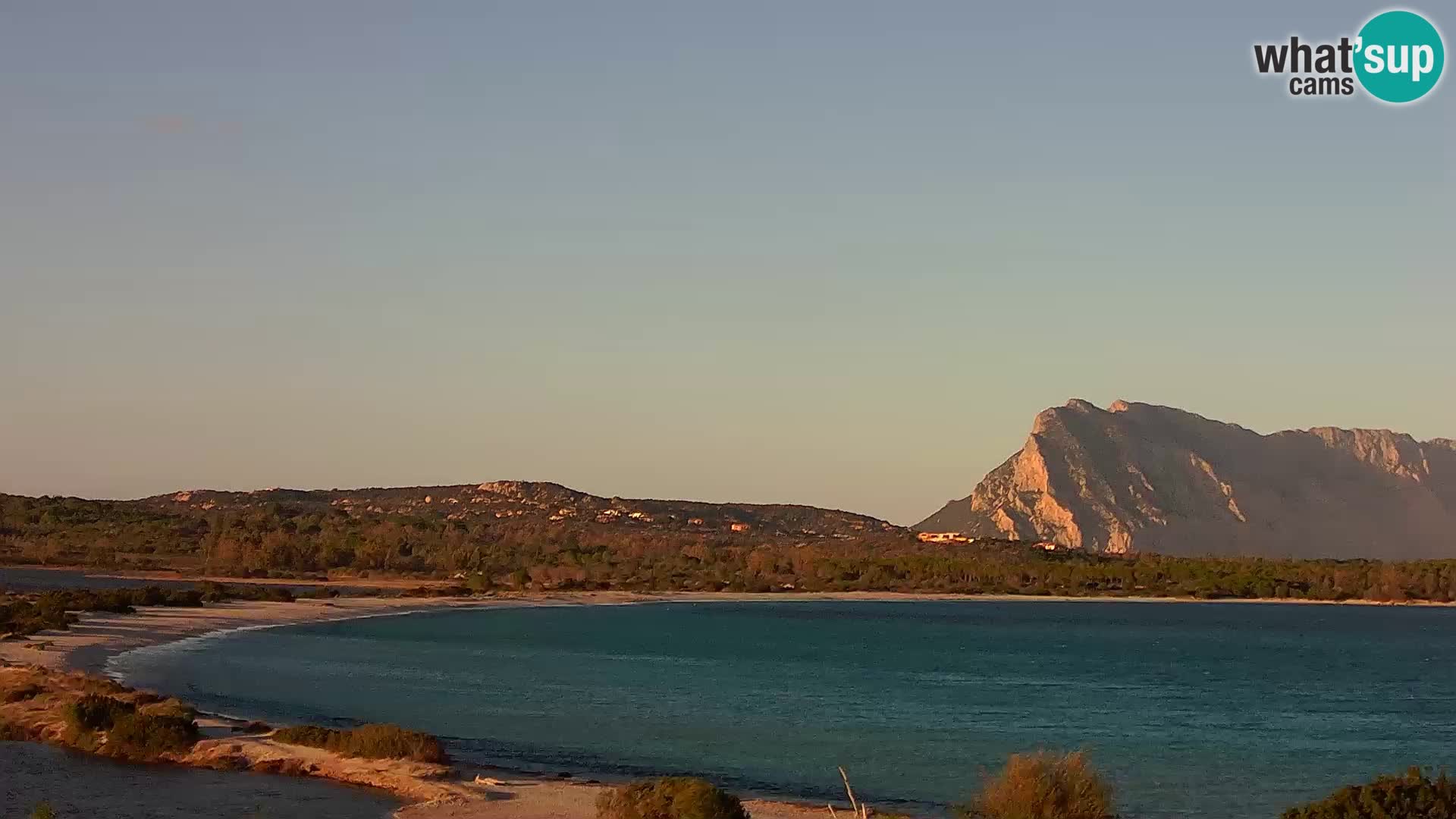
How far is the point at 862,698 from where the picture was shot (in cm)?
5747

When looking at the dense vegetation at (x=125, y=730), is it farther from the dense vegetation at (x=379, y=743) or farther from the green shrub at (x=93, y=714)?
the dense vegetation at (x=379, y=743)

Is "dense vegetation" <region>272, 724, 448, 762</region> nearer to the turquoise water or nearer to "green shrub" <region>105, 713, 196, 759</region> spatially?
"green shrub" <region>105, 713, 196, 759</region>

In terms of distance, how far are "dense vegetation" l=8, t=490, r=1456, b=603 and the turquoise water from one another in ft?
156

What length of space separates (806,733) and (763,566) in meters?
129

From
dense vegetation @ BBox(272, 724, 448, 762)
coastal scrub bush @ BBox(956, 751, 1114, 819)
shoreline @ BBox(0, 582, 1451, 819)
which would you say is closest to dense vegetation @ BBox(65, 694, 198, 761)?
shoreline @ BBox(0, 582, 1451, 819)

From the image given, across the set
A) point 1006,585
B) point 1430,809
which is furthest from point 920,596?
point 1430,809

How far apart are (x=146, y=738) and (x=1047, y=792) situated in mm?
19056

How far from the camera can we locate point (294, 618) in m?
92.3

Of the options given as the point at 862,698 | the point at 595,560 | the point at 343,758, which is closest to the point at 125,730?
the point at 343,758

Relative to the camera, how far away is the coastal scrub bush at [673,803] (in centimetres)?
2494

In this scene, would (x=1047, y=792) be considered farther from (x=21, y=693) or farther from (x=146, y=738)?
(x=21, y=693)

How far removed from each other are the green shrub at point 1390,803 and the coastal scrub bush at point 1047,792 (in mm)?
8304

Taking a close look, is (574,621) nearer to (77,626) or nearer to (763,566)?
(77,626)

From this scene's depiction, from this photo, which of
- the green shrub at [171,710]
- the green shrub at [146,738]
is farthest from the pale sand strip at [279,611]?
the green shrub at [146,738]
